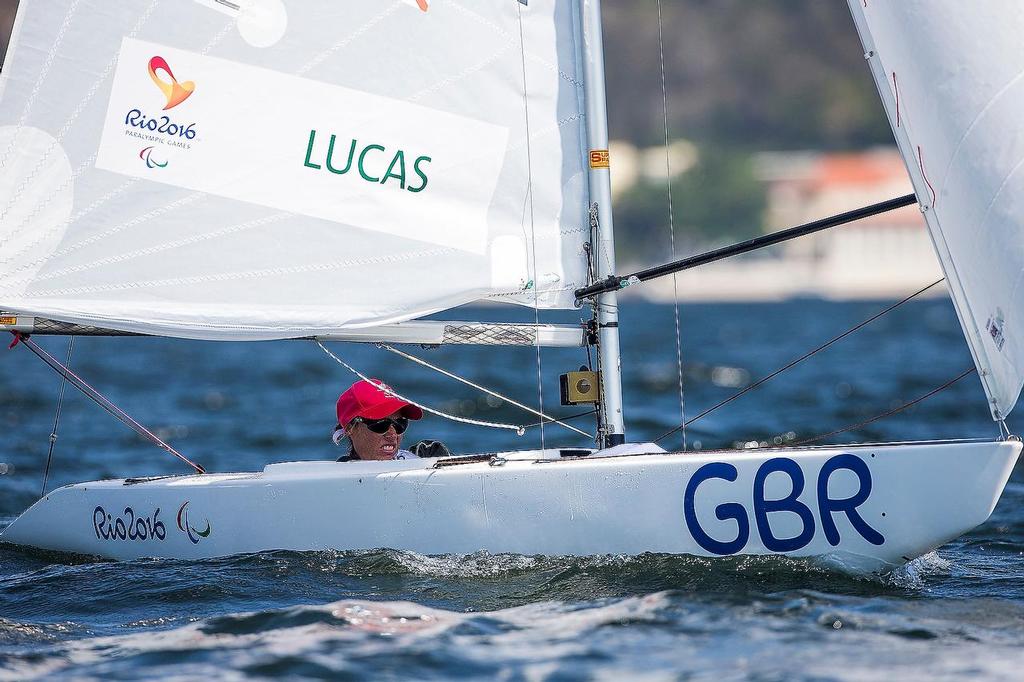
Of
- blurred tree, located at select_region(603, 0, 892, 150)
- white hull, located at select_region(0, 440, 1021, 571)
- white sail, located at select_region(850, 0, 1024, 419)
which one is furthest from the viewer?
blurred tree, located at select_region(603, 0, 892, 150)

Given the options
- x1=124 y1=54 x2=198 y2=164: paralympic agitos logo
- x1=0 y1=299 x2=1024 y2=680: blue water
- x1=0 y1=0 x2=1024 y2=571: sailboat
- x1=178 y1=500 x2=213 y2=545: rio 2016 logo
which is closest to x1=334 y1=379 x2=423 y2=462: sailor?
x1=0 y1=0 x2=1024 y2=571: sailboat

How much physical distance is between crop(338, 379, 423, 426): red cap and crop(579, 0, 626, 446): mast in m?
0.75

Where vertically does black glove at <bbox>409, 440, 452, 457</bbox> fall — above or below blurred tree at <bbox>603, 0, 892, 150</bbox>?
below

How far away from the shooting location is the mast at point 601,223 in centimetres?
526

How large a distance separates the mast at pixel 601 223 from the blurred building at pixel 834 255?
75.8 meters

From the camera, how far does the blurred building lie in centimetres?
8375

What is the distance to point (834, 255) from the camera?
88.6 metres

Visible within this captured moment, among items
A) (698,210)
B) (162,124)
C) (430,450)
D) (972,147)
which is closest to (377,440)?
(430,450)

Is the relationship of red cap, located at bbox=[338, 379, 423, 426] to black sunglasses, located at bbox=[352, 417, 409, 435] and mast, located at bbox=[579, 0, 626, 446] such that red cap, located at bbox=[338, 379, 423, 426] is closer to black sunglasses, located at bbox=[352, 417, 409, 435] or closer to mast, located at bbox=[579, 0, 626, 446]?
black sunglasses, located at bbox=[352, 417, 409, 435]

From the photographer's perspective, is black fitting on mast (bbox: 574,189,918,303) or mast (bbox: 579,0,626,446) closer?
black fitting on mast (bbox: 574,189,918,303)

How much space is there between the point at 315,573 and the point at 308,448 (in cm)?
509

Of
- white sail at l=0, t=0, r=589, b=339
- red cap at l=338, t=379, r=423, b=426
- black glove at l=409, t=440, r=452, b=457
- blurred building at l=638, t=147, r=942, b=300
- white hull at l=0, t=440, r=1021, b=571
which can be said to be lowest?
white hull at l=0, t=440, r=1021, b=571

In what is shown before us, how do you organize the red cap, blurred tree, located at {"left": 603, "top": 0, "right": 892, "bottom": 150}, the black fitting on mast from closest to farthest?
the black fitting on mast → the red cap → blurred tree, located at {"left": 603, "top": 0, "right": 892, "bottom": 150}

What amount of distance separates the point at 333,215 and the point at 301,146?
0.97ft
